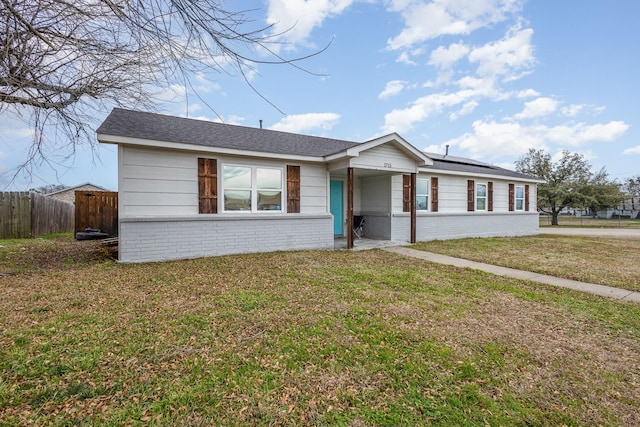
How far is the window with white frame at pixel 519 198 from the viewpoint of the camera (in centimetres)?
1436

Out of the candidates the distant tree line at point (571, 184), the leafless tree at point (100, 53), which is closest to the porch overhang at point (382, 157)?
the leafless tree at point (100, 53)

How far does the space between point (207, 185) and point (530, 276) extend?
7.81 meters

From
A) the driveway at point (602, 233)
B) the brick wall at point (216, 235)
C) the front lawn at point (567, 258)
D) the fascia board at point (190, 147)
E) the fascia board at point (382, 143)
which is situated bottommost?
the front lawn at point (567, 258)

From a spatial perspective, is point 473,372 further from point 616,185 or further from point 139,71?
point 616,185

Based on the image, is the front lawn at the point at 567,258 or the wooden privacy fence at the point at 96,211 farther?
the wooden privacy fence at the point at 96,211

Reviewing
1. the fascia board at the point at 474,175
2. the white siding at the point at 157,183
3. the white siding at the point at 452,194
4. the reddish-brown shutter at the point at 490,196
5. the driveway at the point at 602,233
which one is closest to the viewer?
the white siding at the point at 157,183

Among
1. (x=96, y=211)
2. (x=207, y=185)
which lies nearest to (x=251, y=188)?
(x=207, y=185)

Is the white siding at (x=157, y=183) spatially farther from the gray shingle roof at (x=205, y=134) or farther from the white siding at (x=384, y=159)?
the white siding at (x=384, y=159)

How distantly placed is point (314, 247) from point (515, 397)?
6.95 m

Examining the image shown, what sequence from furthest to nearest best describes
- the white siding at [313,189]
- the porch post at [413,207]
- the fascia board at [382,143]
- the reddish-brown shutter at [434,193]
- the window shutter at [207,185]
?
1. the reddish-brown shutter at [434,193]
2. the porch post at [413,207]
3. the white siding at [313,189]
4. the fascia board at [382,143]
5. the window shutter at [207,185]

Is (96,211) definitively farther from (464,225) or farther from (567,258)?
(567,258)

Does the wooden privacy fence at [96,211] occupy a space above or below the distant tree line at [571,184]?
below

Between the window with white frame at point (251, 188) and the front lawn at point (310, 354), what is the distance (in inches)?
129

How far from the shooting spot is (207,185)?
7.41 m
